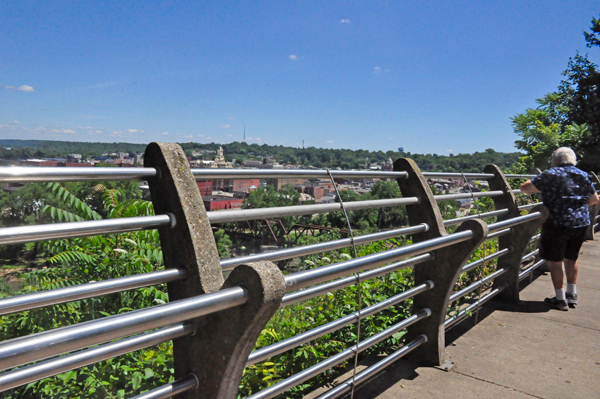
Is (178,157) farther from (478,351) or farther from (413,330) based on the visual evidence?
(478,351)

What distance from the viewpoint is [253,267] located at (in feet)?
4.60

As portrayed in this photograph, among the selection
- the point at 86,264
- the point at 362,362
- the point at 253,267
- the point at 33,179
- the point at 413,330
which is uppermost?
the point at 33,179

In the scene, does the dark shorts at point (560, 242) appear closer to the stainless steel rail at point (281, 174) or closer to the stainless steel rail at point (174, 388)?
the stainless steel rail at point (281, 174)

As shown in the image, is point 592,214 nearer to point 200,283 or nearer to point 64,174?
point 200,283

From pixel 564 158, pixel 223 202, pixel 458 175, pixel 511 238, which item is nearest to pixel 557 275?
pixel 511 238

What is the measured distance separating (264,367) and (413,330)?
1.21 m

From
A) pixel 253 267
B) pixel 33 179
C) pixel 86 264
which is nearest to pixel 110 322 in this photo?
pixel 253 267

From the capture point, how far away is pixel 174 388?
1582 millimetres

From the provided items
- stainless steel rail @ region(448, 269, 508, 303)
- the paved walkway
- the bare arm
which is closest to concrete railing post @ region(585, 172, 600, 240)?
the paved walkway

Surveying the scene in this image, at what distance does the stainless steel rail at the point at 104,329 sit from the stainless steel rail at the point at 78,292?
0.30 meters

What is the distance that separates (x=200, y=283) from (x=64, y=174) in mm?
565

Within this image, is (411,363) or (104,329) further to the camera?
(411,363)

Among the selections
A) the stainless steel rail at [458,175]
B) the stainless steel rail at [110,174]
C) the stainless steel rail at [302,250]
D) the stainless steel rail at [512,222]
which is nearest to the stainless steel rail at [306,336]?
the stainless steel rail at [302,250]

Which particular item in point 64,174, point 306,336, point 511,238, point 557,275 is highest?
point 64,174
